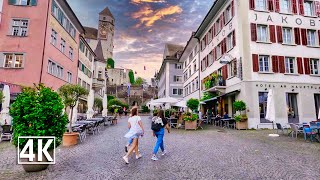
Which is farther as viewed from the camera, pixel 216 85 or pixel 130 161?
pixel 216 85

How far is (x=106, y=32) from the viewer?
87.1 metres

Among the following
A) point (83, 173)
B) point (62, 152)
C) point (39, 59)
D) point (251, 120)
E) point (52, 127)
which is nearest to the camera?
point (83, 173)

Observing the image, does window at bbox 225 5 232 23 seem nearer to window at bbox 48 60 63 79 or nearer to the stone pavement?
the stone pavement

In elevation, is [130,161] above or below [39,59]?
below

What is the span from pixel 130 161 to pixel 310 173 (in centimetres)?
515

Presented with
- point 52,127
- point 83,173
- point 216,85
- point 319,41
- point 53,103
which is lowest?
point 83,173

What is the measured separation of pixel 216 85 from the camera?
22297 mm

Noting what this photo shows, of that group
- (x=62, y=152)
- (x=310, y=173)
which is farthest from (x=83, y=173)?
(x=310, y=173)

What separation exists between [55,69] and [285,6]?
2529 centimetres

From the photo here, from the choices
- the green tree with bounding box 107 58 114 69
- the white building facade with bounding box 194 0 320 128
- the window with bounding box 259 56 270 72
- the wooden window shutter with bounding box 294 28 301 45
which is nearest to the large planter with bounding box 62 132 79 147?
the white building facade with bounding box 194 0 320 128

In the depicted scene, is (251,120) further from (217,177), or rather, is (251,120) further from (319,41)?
(217,177)

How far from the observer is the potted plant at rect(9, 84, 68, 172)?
567 cm

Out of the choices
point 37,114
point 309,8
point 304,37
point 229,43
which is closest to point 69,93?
point 37,114

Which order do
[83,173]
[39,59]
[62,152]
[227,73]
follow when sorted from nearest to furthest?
[83,173], [62,152], [39,59], [227,73]
